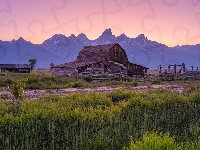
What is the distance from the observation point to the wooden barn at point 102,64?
54.0 metres

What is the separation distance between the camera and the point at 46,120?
34.5ft

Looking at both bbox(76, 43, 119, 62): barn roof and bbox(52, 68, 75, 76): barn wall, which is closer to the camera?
bbox(52, 68, 75, 76): barn wall

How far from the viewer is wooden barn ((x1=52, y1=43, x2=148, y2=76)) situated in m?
54.0

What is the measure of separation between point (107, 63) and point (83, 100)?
4185 centimetres

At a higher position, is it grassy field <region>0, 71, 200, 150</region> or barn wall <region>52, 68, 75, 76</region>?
barn wall <region>52, 68, 75, 76</region>

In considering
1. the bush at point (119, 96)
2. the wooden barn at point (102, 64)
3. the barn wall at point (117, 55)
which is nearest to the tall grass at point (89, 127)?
the bush at point (119, 96)

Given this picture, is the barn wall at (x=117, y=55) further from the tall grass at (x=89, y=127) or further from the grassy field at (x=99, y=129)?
the tall grass at (x=89, y=127)

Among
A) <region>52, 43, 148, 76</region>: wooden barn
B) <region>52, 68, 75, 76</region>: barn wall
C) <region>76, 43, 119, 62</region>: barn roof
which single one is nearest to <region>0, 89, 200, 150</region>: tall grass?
<region>52, 43, 148, 76</region>: wooden barn

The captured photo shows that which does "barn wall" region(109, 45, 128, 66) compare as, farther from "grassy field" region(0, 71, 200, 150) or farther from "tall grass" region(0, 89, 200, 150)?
"tall grass" region(0, 89, 200, 150)

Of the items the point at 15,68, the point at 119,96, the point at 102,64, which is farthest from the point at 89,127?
the point at 15,68

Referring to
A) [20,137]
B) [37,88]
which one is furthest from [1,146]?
[37,88]

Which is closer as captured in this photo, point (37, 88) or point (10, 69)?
point (37, 88)

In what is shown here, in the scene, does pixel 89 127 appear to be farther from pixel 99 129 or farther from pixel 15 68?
pixel 15 68

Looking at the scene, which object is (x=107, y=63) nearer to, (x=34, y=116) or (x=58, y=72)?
(x=58, y=72)
